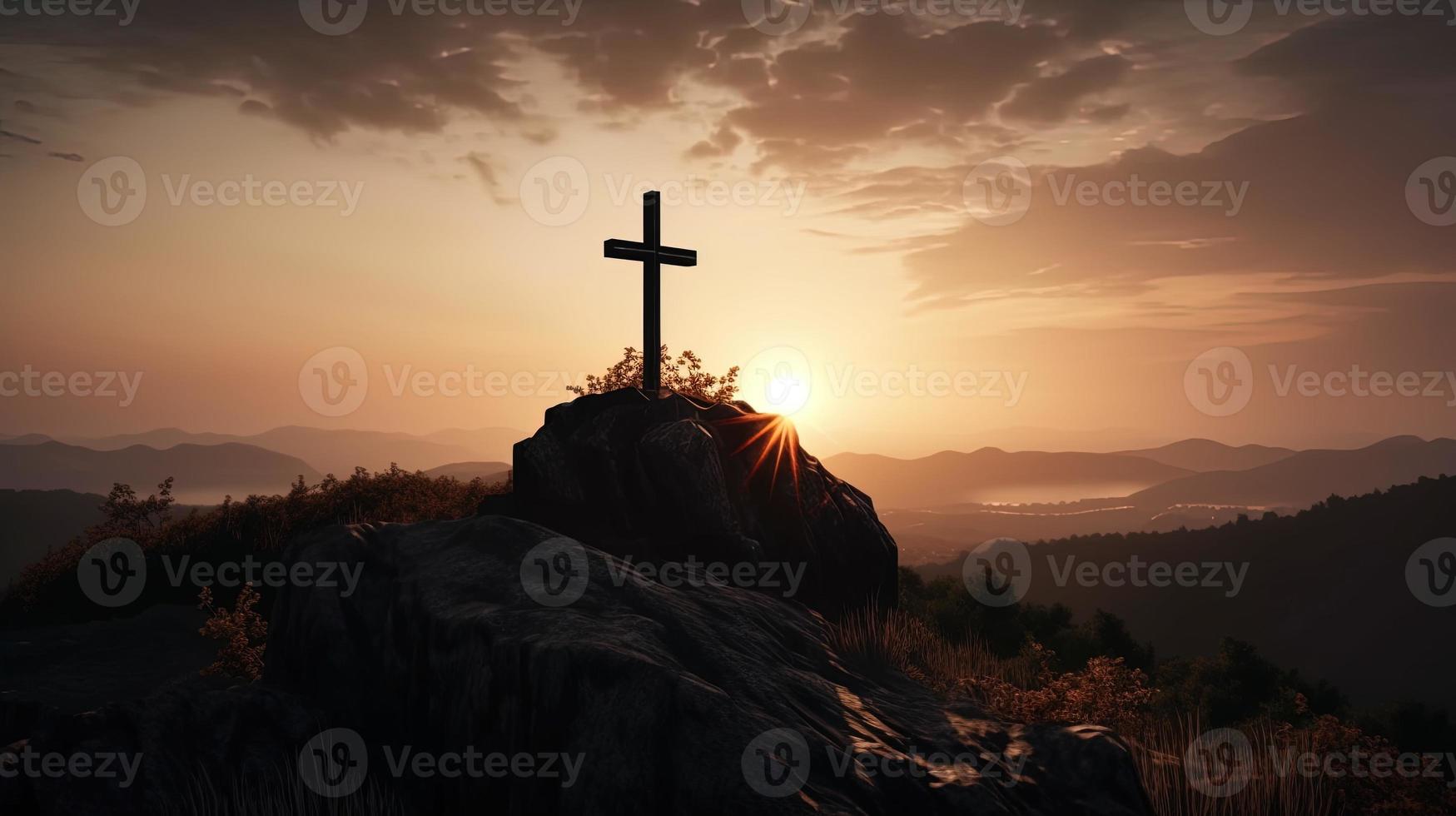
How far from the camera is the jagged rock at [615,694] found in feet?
20.8

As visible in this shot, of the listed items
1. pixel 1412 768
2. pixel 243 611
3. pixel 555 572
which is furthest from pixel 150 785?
pixel 1412 768

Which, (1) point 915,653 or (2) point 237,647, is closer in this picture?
(2) point 237,647

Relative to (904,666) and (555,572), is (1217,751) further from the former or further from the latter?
(555,572)

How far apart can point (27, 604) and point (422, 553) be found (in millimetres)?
15778
